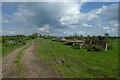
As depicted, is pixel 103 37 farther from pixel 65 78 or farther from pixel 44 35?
pixel 44 35

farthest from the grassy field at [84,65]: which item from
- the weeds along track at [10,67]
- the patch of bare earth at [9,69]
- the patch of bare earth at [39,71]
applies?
the patch of bare earth at [9,69]

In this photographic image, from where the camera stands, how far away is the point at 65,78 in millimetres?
13258

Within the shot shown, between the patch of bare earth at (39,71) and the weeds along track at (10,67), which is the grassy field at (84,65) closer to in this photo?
the patch of bare earth at (39,71)

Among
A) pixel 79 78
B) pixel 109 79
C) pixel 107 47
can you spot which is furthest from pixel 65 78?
pixel 107 47

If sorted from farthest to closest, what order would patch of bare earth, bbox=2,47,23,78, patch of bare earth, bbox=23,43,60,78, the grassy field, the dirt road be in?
the grassy field < patch of bare earth, bbox=2,47,23,78 < the dirt road < patch of bare earth, bbox=23,43,60,78

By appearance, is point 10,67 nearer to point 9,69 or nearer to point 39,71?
point 9,69

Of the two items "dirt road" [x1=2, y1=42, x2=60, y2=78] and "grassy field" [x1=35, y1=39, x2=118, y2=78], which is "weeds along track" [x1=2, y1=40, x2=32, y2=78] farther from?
"grassy field" [x1=35, y1=39, x2=118, y2=78]

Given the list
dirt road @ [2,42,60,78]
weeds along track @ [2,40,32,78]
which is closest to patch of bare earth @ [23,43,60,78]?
dirt road @ [2,42,60,78]

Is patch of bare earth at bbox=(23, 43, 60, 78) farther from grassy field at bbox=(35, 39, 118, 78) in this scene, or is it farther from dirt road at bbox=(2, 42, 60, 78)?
grassy field at bbox=(35, 39, 118, 78)

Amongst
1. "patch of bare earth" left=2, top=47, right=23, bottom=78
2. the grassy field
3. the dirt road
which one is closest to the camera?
the dirt road

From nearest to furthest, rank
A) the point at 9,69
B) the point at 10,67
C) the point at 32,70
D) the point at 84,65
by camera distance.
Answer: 1. the point at 32,70
2. the point at 9,69
3. the point at 10,67
4. the point at 84,65

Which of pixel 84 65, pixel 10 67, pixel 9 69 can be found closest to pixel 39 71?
pixel 9 69

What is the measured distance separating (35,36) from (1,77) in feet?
501

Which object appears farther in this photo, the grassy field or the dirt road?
the grassy field
